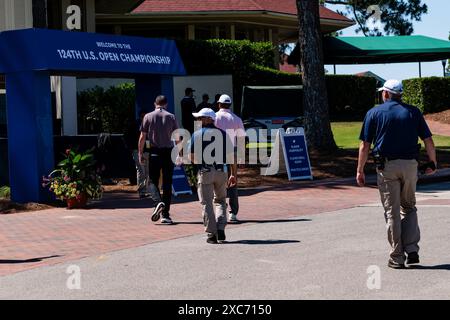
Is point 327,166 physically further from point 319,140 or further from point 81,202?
point 81,202

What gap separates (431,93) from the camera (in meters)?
39.1

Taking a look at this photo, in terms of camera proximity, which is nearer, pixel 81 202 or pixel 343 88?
pixel 81 202

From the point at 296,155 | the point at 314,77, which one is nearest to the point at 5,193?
the point at 296,155

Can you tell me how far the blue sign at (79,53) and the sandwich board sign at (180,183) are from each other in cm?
220

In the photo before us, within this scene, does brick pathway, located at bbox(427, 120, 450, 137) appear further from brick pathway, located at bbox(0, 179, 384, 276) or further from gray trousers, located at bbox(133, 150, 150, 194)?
gray trousers, located at bbox(133, 150, 150, 194)

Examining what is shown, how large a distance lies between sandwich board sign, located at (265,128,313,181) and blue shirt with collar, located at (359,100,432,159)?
34.5ft

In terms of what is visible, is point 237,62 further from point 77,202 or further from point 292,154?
point 77,202

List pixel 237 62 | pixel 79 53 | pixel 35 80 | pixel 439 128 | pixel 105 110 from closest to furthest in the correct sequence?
1. pixel 35 80
2. pixel 79 53
3. pixel 105 110
4. pixel 237 62
5. pixel 439 128

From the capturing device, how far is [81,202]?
15.3 m

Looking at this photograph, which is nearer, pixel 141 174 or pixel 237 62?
pixel 141 174

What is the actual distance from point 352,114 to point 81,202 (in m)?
24.5

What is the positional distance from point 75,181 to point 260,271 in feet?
24.0

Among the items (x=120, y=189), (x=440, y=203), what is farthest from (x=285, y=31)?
(x=440, y=203)

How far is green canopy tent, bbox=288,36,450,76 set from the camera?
128ft
